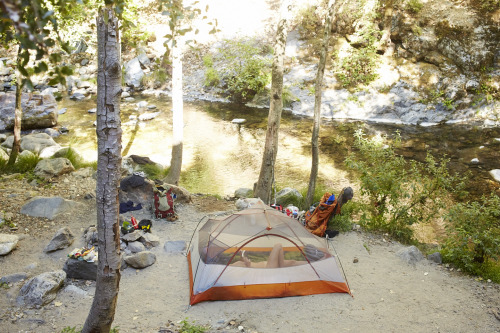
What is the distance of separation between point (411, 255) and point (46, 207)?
7.05 meters

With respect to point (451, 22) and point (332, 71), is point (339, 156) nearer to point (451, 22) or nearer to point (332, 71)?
point (332, 71)

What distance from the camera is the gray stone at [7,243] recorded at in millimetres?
5742

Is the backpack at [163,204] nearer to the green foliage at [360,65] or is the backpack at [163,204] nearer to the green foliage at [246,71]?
the green foliage at [246,71]

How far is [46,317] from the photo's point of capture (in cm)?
445

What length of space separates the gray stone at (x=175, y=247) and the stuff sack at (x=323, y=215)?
249cm

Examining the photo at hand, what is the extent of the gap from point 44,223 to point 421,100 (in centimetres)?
1519

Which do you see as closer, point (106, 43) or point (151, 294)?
point (106, 43)

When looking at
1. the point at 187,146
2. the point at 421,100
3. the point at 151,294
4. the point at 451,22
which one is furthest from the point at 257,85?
the point at 151,294

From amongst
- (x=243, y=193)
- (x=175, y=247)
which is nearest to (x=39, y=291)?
(x=175, y=247)

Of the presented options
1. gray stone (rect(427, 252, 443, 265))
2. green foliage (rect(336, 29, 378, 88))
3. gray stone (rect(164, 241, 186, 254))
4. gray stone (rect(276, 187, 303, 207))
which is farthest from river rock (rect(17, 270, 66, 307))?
green foliage (rect(336, 29, 378, 88))

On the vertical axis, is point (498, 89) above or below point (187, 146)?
above

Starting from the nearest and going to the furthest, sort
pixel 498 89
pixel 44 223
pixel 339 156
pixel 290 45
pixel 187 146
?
1. pixel 44 223
2. pixel 339 156
3. pixel 187 146
4. pixel 498 89
5. pixel 290 45

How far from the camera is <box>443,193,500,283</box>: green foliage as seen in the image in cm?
594

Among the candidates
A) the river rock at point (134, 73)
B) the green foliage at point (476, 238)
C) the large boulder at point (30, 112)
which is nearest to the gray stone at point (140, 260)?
the green foliage at point (476, 238)
